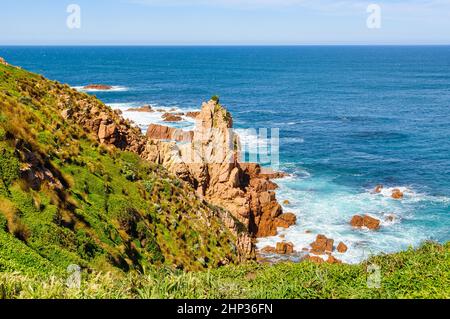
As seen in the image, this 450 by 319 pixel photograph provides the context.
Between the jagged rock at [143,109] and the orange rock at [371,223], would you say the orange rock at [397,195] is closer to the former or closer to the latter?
the orange rock at [371,223]

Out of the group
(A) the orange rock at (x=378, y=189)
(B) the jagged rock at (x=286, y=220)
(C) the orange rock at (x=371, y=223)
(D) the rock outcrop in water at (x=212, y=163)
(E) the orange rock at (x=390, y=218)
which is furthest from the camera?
(A) the orange rock at (x=378, y=189)

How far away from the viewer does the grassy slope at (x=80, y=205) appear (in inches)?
779

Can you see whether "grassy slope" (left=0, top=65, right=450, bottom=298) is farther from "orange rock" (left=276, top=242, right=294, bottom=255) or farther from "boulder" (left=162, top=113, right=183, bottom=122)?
"boulder" (left=162, top=113, right=183, bottom=122)

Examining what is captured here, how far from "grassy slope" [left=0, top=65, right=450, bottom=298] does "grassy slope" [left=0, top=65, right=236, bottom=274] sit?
0.07 m

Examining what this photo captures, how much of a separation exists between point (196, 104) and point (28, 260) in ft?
326

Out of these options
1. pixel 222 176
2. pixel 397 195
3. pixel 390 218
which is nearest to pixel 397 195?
pixel 397 195

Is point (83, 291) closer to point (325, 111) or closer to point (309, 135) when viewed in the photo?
point (309, 135)

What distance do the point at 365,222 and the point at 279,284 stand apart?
1337 inches

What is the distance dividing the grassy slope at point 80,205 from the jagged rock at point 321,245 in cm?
1195

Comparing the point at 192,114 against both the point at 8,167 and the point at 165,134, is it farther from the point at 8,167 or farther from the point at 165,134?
the point at 8,167

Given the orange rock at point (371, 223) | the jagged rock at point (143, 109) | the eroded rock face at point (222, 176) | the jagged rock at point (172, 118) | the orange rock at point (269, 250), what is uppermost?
the jagged rock at point (143, 109)

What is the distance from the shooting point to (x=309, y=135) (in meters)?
86.2

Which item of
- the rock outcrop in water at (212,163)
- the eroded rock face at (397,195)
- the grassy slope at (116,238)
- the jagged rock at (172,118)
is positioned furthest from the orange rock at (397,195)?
the jagged rock at (172,118)

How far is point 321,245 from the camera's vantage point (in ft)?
143
